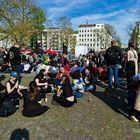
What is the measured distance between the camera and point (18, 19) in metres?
58.5

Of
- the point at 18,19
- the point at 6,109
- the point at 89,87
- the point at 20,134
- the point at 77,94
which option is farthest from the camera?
the point at 18,19

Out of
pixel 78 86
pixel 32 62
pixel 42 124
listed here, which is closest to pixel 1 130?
pixel 42 124

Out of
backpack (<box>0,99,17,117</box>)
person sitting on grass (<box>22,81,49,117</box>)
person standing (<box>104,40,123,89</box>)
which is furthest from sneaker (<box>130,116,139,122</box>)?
person standing (<box>104,40,123,89</box>)

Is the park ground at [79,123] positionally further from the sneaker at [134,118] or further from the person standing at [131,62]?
the person standing at [131,62]

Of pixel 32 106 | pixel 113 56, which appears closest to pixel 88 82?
pixel 113 56

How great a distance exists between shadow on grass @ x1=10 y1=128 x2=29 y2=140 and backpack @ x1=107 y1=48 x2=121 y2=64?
5550 millimetres

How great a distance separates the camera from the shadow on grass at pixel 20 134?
24.6 ft

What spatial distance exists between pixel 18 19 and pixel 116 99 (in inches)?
1949

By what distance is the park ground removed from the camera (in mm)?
7629

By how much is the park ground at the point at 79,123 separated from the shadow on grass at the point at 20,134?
0.04 m

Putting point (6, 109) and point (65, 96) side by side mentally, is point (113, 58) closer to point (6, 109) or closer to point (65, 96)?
point (65, 96)

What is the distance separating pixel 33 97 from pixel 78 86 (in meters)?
3.03

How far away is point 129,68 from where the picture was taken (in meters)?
11.0

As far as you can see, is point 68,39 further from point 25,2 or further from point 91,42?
point 91,42
